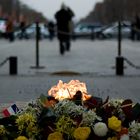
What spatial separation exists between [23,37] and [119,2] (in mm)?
62527

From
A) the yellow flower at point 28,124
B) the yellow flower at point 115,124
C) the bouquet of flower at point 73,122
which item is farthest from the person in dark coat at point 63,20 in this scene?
the yellow flower at point 115,124

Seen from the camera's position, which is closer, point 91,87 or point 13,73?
point 91,87

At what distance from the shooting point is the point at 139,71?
56.3ft

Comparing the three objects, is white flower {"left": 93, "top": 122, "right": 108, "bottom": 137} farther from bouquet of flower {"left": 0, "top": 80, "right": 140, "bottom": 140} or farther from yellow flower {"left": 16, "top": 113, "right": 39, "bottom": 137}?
yellow flower {"left": 16, "top": 113, "right": 39, "bottom": 137}

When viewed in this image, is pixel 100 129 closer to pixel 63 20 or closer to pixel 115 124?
pixel 115 124

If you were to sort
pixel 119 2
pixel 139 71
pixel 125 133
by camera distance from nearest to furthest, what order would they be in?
pixel 125 133
pixel 139 71
pixel 119 2

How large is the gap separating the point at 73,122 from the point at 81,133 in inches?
6.2

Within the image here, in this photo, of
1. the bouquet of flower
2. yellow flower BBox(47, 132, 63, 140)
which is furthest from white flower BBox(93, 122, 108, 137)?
yellow flower BBox(47, 132, 63, 140)

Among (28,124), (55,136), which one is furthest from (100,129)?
(28,124)

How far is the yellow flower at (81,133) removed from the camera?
4.61 m

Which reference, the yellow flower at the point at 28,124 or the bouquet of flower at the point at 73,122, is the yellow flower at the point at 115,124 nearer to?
the bouquet of flower at the point at 73,122

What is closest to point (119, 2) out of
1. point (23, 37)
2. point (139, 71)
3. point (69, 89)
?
point (23, 37)

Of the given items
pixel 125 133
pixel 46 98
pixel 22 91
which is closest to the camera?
pixel 125 133

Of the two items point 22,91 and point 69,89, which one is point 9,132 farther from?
point 22,91
